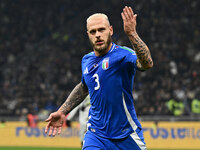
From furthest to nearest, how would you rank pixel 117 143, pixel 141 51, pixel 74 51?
pixel 74 51 < pixel 117 143 < pixel 141 51

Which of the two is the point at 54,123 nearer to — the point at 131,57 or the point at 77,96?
the point at 77,96

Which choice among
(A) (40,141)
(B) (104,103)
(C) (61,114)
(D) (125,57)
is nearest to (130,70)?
(D) (125,57)

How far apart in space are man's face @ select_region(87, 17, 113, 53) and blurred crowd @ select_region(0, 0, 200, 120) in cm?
1475

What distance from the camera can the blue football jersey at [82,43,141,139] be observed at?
4891 millimetres

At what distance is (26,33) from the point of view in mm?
29281

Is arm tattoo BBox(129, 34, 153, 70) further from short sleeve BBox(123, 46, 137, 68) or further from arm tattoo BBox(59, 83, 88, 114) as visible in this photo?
arm tattoo BBox(59, 83, 88, 114)

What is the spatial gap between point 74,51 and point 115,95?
70.8 feet

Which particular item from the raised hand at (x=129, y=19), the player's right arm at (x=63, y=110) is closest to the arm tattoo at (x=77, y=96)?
the player's right arm at (x=63, y=110)

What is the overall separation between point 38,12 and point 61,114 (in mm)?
25856

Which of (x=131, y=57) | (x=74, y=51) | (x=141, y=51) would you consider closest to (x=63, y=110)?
(x=131, y=57)

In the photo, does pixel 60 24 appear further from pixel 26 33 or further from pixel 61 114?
pixel 61 114

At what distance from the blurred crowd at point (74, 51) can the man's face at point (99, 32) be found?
581 inches

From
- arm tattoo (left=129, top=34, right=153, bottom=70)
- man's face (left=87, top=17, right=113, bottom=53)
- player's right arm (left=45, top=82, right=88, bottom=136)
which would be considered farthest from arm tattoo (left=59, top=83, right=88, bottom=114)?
arm tattoo (left=129, top=34, right=153, bottom=70)

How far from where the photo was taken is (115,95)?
4895mm
